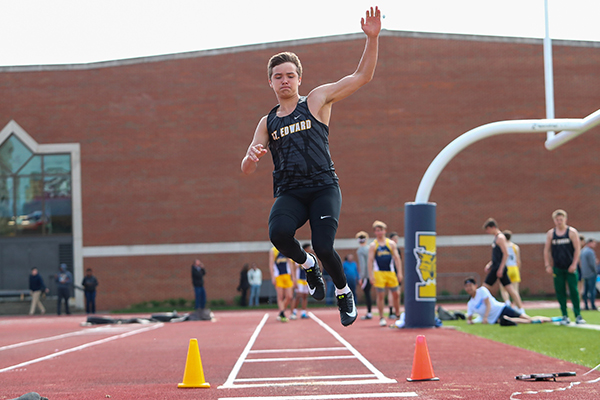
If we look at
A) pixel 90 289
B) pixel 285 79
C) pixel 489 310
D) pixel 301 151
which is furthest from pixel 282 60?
pixel 90 289

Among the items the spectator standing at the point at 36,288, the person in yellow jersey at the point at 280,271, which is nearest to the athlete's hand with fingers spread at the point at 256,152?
the person in yellow jersey at the point at 280,271

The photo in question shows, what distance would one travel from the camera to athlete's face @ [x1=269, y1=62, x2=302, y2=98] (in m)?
5.64

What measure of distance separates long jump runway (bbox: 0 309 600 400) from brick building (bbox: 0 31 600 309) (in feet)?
57.2

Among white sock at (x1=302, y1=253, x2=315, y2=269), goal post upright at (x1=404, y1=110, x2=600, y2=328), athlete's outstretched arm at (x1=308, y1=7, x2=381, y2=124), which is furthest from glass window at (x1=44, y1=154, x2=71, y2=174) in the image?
athlete's outstretched arm at (x1=308, y1=7, x2=381, y2=124)

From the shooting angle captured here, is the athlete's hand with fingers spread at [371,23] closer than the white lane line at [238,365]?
Yes

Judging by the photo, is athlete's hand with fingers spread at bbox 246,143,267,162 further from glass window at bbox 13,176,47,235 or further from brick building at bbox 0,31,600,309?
glass window at bbox 13,176,47,235

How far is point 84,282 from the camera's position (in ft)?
95.3

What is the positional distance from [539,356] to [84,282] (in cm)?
2322

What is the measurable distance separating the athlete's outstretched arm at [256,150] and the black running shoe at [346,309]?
4.45 ft

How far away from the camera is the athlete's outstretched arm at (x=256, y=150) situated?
5.23m

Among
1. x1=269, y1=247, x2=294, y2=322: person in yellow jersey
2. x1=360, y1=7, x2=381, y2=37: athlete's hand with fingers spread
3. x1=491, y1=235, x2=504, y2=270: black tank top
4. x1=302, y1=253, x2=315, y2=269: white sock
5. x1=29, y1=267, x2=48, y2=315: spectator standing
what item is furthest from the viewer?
x1=29, y1=267, x2=48, y2=315: spectator standing

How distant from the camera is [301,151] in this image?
18.3ft

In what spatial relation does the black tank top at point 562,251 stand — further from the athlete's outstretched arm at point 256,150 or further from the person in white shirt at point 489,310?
the athlete's outstretched arm at point 256,150

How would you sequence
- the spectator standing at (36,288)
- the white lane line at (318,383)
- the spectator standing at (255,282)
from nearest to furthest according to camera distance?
the white lane line at (318,383), the spectator standing at (36,288), the spectator standing at (255,282)
